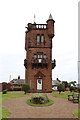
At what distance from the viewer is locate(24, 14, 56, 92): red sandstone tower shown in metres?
36.7

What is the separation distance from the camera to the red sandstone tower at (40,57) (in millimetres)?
36656

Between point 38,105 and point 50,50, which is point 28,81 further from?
point 38,105

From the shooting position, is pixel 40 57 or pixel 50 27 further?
pixel 50 27

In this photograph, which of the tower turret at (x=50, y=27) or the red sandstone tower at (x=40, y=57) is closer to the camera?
the red sandstone tower at (x=40, y=57)

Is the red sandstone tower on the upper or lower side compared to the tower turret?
lower

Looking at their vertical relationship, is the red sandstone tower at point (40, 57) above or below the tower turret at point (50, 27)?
below

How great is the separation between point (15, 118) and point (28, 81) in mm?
20443

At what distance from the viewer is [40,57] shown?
123ft

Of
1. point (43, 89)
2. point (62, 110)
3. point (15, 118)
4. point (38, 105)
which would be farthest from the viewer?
point (43, 89)

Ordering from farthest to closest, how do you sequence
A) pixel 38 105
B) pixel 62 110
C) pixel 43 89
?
pixel 43 89 → pixel 38 105 → pixel 62 110

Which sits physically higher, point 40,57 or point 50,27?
point 50,27

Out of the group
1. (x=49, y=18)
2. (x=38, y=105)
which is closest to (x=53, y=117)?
(x=38, y=105)

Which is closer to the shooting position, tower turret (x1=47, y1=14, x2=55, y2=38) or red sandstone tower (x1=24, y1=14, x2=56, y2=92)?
red sandstone tower (x1=24, y1=14, x2=56, y2=92)

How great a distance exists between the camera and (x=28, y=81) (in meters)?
36.8
